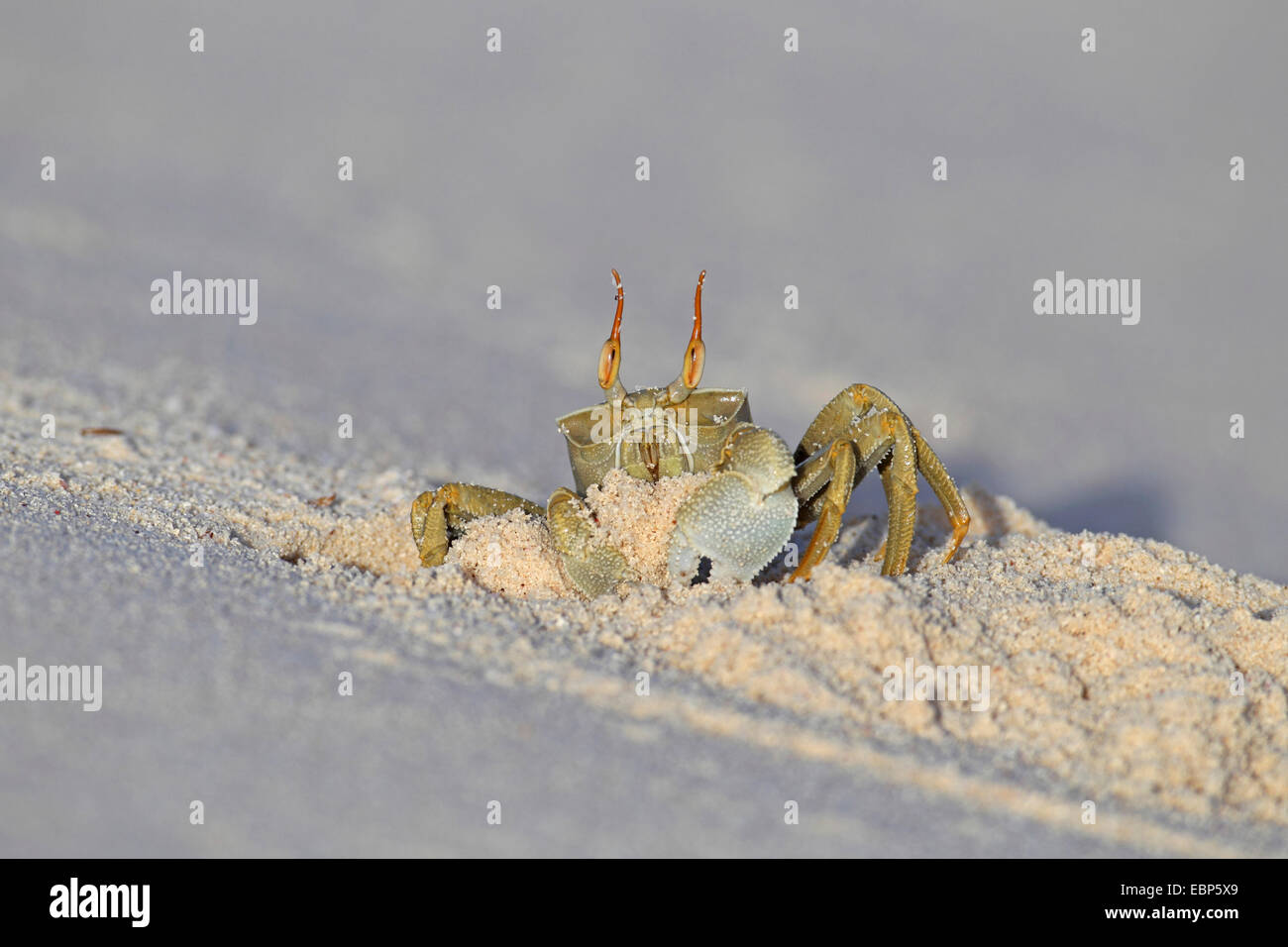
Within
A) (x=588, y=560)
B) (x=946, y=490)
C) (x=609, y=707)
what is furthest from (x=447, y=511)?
(x=946, y=490)

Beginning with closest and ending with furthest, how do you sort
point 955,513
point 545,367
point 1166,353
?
point 955,513, point 545,367, point 1166,353

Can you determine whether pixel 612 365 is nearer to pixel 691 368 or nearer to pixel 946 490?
pixel 691 368

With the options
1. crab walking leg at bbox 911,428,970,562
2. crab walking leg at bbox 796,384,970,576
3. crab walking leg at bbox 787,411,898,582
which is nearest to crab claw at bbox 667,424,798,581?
crab walking leg at bbox 787,411,898,582

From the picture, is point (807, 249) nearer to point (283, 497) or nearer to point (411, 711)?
point (283, 497)

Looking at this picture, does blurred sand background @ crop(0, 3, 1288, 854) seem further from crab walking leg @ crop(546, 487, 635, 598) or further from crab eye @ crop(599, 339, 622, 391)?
crab eye @ crop(599, 339, 622, 391)
